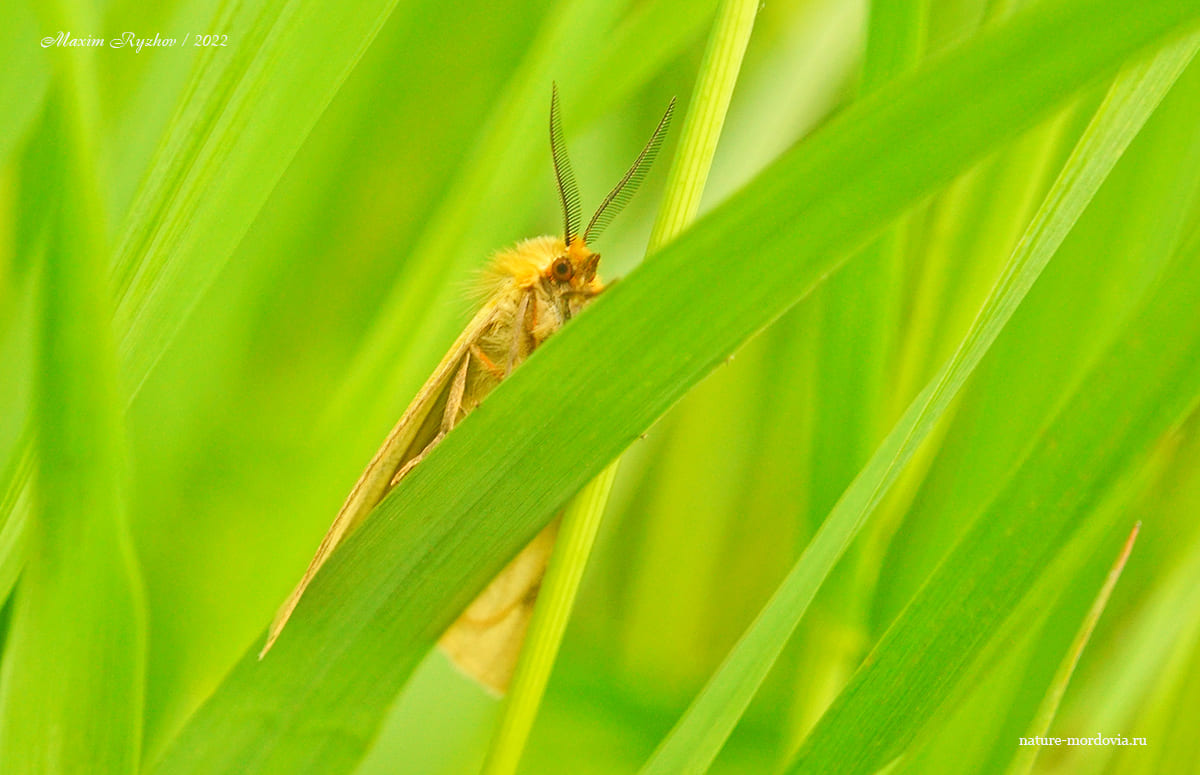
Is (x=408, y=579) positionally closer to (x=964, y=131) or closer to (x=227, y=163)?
(x=227, y=163)

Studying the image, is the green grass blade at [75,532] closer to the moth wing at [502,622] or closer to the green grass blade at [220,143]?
the green grass blade at [220,143]

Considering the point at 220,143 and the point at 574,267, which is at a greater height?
the point at 574,267

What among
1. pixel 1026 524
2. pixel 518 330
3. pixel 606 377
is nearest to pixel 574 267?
pixel 518 330

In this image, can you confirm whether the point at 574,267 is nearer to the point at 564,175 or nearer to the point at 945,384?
the point at 564,175

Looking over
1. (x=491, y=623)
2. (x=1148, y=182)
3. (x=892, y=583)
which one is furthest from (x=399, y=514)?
(x=1148, y=182)

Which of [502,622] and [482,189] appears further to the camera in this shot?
[482,189]

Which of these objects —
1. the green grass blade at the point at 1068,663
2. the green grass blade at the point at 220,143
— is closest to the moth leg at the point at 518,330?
the green grass blade at the point at 220,143
